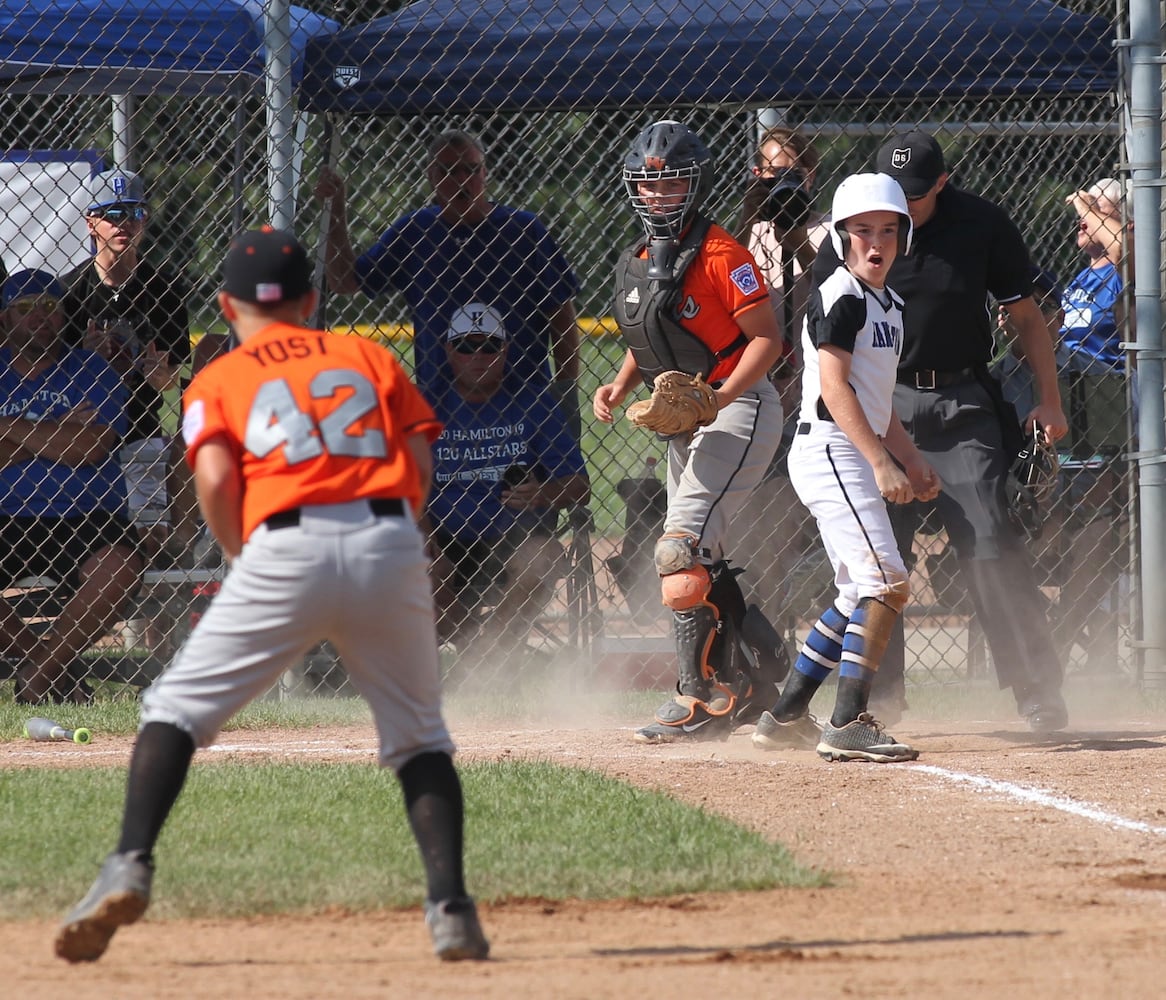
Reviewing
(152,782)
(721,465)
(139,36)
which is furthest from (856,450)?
(139,36)

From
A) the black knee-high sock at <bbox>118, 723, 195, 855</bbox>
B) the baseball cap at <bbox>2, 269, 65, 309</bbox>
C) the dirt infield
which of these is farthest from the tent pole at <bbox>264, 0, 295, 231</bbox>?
the black knee-high sock at <bbox>118, 723, 195, 855</bbox>

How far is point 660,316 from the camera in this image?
19.6ft

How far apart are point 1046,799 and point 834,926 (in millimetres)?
1578

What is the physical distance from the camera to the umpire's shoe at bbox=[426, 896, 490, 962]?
3.26m

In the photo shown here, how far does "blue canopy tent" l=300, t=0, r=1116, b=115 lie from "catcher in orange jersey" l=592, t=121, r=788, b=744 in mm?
1385

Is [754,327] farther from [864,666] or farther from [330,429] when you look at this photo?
[330,429]

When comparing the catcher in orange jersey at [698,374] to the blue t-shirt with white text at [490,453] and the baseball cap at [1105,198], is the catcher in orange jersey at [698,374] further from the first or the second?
the baseball cap at [1105,198]

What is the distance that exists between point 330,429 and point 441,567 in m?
4.05

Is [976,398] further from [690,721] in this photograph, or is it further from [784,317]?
Answer: [690,721]

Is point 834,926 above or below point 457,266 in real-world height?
below

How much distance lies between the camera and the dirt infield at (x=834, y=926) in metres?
3.15

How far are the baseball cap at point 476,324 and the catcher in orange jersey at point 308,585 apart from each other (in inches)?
157

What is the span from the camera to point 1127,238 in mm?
7137

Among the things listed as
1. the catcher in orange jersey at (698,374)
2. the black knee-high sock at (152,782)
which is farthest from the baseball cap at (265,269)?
the catcher in orange jersey at (698,374)
